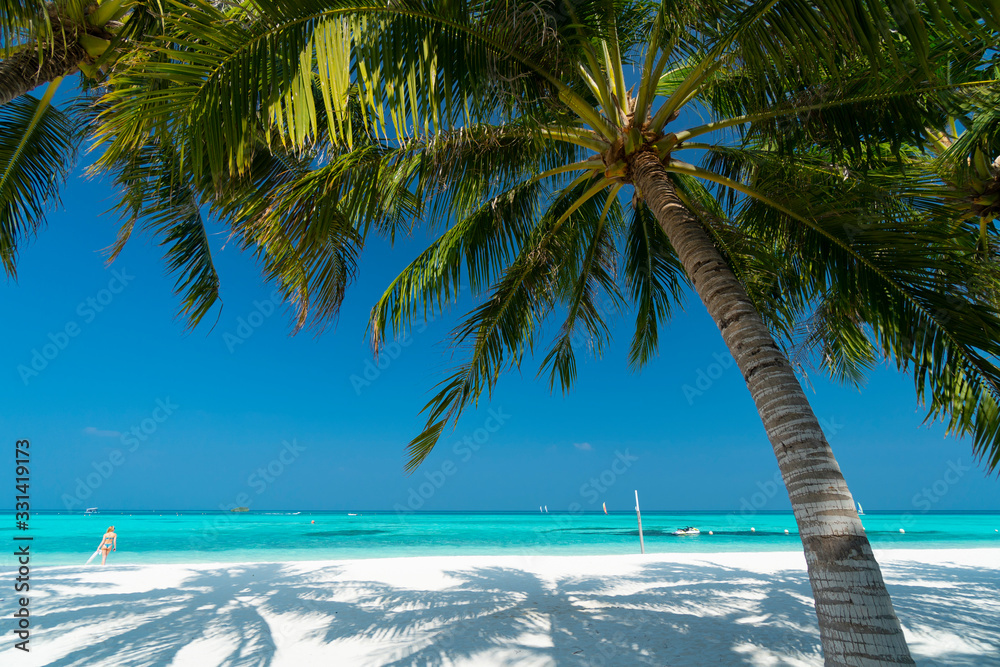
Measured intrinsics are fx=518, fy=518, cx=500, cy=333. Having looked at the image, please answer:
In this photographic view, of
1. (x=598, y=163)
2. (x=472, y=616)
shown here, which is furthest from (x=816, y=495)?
(x=472, y=616)

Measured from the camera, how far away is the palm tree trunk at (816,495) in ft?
6.70

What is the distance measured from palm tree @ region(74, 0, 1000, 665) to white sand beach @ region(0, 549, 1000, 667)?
2067 millimetres

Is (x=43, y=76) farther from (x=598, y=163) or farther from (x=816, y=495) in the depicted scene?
(x=816, y=495)

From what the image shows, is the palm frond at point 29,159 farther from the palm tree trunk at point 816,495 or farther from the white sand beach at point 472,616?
the palm tree trunk at point 816,495

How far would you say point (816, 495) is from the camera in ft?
7.57

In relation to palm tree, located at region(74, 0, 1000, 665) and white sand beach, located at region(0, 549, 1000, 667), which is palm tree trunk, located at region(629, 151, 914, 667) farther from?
white sand beach, located at region(0, 549, 1000, 667)

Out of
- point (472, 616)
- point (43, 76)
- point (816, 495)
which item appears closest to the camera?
point (816, 495)

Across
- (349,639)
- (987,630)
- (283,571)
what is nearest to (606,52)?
(349,639)

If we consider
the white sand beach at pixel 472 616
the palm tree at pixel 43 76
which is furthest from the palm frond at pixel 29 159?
the white sand beach at pixel 472 616

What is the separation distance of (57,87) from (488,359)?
3919 millimetres

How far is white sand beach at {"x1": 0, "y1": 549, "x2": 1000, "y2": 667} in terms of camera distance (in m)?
4.50

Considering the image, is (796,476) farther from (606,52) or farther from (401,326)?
(401,326)

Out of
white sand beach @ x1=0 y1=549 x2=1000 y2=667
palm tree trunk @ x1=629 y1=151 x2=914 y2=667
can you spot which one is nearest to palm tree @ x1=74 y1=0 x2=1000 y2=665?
palm tree trunk @ x1=629 y1=151 x2=914 y2=667

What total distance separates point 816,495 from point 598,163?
303 cm
